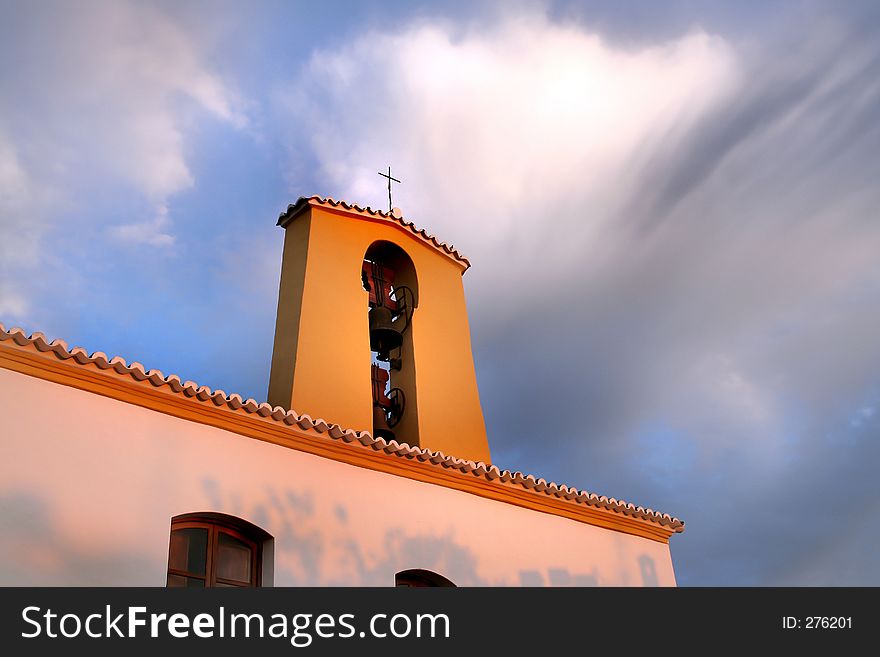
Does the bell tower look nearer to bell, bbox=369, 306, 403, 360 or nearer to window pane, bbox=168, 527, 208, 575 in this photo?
bell, bbox=369, 306, 403, 360

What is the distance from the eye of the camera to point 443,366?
12.5 metres

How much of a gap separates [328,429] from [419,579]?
2.00 metres

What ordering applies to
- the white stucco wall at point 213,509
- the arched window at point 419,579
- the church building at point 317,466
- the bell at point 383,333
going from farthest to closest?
the bell at point 383,333
the arched window at point 419,579
the church building at point 317,466
the white stucco wall at point 213,509

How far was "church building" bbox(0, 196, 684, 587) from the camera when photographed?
23.3 ft

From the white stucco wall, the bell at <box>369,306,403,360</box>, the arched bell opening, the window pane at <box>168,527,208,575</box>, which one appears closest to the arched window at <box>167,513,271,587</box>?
the window pane at <box>168,527,208,575</box>

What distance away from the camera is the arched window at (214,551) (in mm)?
7824

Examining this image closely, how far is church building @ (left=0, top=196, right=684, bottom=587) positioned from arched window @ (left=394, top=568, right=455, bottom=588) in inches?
1.2

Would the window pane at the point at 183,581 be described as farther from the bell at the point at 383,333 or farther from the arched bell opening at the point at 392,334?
the bell at the point at 383,333

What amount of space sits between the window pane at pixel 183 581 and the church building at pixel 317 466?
0.04 ft

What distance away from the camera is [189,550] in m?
7.92

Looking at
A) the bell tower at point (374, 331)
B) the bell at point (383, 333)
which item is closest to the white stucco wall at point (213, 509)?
the bell tower at point (374, 331)
